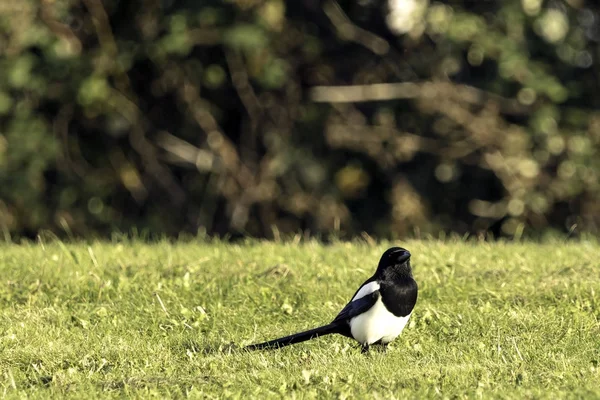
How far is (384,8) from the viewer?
15.9m

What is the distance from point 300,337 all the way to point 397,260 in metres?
0.77

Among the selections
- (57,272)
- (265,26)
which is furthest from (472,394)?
(265,26)

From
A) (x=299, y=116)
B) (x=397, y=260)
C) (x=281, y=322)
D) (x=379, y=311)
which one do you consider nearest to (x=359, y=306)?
(x=379, y=311)

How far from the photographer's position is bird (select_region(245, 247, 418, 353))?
21.8 feet

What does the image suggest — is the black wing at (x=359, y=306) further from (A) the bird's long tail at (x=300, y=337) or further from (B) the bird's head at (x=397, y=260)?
(B) the bird's head at (x=397, y=260)

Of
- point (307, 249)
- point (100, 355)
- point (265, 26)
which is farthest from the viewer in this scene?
point (265, 26)

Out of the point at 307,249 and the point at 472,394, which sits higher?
the point at 472,394

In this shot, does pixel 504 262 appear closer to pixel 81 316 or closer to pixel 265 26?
pixel 81 316

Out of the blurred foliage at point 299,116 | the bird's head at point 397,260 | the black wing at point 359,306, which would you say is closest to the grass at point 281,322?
the black wing at point 359,306

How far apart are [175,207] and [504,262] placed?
847 cm

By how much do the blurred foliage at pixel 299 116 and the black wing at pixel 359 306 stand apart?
8.20 meters

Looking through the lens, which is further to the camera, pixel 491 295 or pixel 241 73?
pixel 241 73

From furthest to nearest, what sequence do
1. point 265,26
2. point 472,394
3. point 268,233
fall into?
point 268,233, point 265,26, point 472,394

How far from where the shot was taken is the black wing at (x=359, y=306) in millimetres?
6695
